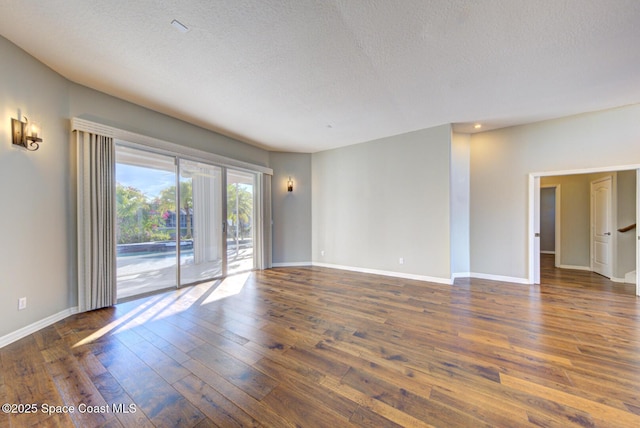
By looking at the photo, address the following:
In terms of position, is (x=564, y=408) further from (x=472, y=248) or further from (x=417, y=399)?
(x=472, y=248)

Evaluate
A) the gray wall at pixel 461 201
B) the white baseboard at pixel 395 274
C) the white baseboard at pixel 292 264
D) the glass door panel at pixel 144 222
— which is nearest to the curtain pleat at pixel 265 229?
the white baseboard at pixel 292 264

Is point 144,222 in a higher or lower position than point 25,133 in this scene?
lower

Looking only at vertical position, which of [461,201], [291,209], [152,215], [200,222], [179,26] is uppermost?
[179,26]

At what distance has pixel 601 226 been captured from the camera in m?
4.73

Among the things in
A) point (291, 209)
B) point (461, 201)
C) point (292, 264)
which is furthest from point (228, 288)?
point (461, 201)

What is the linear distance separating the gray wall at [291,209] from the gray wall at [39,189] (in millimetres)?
3158

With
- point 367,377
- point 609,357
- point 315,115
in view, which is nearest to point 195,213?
point 315,115

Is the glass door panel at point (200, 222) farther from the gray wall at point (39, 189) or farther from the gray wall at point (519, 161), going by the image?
the gray wall at point (519, 161)

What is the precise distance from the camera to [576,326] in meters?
2.57

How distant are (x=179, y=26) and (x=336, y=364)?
3.16 meters

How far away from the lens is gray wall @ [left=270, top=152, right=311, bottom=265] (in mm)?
5797

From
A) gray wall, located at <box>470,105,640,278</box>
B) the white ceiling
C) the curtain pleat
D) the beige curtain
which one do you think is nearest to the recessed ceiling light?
the white ceiling

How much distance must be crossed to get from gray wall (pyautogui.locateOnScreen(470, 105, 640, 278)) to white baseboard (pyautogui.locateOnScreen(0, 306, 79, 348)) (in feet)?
21.4

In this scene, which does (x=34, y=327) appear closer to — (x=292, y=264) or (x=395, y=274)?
(x=292, y=264)
